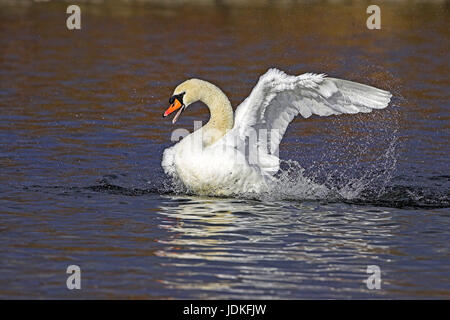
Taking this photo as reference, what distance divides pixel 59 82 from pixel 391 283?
12.0 meters

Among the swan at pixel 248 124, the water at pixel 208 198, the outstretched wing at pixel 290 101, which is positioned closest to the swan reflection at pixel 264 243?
the water at pixel 208 198

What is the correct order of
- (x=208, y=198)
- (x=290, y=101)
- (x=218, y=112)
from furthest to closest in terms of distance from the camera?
(x=290, y=101) < (x=218, y=112) < (x=208, y=198)

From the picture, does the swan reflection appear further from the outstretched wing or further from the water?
the outstretched wing

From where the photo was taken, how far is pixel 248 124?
1138 centimetres

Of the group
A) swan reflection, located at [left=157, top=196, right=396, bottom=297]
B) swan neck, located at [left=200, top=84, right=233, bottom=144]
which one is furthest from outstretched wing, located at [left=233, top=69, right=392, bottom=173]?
swan reflection, located at [left=157, top=196, right=396, bottom=297]

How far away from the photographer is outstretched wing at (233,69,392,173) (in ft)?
35.8

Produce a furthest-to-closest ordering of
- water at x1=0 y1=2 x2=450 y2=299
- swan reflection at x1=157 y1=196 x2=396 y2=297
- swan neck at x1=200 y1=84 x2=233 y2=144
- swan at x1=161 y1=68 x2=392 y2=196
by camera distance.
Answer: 1. swan neck at x1=200 y1=84 x2=233 y2=144
2. swan at x1=161 y1=68 x2=392 y2=196
3. water at x1=0 y1=2 x2=450 y2=299
4. swan reflection at x1=157 y1=196 x2=396 y2=297

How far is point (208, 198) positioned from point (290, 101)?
1.43 meters

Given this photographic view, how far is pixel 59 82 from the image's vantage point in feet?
63.1

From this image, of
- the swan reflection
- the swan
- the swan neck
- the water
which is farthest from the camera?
the swan neck

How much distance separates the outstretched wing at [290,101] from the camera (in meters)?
10.9

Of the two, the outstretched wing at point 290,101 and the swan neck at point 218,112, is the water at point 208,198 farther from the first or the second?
the swan neck at point 218,112

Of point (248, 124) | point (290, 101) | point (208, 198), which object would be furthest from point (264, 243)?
point (290, 101)

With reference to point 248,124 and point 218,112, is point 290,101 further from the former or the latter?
point 218,112
